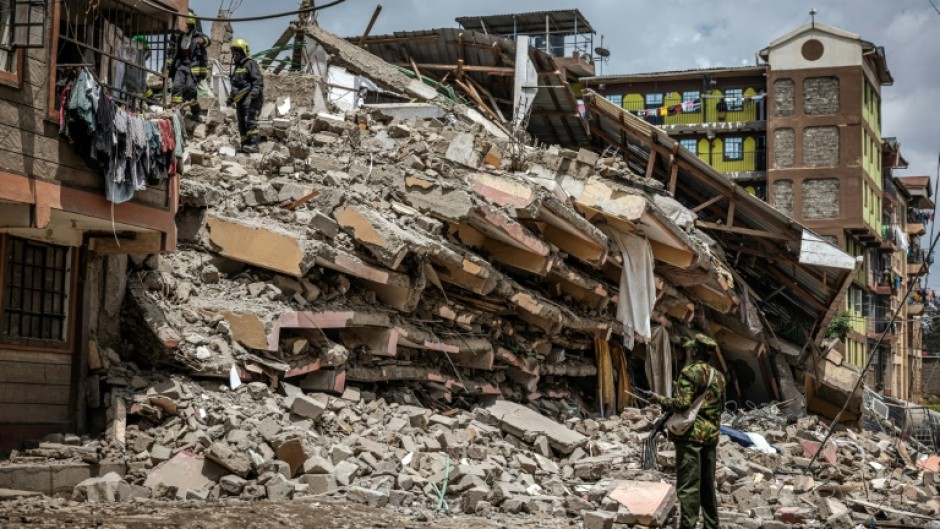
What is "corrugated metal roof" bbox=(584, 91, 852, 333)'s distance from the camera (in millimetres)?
21375

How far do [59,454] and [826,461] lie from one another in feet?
36.2

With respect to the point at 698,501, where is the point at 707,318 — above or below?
above

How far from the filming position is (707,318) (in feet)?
73.0

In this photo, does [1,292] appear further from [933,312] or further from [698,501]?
[933,312]

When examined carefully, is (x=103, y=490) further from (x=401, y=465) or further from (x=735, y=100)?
(x=735, y=100)

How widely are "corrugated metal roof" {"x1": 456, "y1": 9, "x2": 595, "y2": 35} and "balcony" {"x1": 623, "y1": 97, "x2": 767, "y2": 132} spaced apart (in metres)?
7.20

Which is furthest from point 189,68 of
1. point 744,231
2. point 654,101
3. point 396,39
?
point 654,101

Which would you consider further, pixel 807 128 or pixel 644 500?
pixel 807 128

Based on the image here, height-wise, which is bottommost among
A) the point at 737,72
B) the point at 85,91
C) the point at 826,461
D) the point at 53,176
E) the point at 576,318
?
the point at 826,461

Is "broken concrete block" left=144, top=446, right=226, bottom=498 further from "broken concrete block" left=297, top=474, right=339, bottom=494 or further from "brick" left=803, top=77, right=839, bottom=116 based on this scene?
"brick" left=803, top=77, right=839, bottom=116

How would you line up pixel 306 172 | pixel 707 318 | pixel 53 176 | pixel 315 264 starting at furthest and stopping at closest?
pixel 707 318 < pixel 306 172 < pixel 315 264 < pixel 53 176

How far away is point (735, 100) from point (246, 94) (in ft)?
120

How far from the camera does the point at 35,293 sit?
10.9 m

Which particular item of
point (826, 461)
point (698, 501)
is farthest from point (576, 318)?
point (698, 501)
